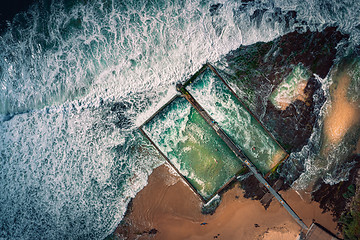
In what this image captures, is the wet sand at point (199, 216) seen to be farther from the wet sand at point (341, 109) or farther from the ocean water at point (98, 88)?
the wet sand at point (341, 109)

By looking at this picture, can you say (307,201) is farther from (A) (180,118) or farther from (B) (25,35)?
(B) (25,35)

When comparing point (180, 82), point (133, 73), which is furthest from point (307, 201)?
point (133, 73)

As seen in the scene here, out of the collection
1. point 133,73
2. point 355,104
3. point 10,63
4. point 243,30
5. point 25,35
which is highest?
point 25,35

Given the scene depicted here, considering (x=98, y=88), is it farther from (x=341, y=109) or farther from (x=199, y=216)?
(x=341, y=109)

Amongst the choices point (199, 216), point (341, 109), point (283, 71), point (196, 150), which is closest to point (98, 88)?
point (196, 150)

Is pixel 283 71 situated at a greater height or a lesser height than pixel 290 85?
greater

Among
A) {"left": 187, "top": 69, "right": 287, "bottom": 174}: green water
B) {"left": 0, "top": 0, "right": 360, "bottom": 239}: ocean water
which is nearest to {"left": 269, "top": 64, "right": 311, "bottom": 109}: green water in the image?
{"left": 187, "top": 69, "right": 287, "bottom": 174}: green water
